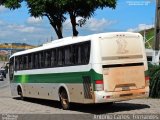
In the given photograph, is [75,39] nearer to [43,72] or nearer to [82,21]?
[43,72]

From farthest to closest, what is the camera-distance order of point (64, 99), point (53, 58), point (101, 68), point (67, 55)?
point (53, 58), point (64, 99), point (67, 55), point (101, 68)

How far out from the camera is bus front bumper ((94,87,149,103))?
51.3 ft

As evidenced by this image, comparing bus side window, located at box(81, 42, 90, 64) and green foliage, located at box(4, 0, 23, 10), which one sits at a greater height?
green foliage, located at box(4, 0, 23, 10)

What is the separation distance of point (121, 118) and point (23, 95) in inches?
477

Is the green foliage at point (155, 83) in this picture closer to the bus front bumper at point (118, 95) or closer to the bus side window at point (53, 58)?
the bus side window at point (53, 58)

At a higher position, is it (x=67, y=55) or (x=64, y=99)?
(x=67, y=55)

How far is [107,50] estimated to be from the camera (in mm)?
16125

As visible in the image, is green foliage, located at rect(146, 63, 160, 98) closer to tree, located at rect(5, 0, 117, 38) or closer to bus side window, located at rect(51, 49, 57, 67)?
bus side window, located at rect(51, 49, 57, 67)

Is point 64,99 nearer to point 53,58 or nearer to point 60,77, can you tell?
point 60,77

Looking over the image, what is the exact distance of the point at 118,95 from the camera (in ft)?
52.5

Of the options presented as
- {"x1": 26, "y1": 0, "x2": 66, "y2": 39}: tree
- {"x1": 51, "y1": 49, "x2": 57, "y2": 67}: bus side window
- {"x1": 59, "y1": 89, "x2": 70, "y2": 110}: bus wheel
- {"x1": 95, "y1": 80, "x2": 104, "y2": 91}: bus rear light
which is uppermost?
{"x1": 26, "y1": 0, "x2": 66, "y2": 39}: tree

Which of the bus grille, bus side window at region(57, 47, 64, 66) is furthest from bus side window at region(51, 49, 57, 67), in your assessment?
the bus grille

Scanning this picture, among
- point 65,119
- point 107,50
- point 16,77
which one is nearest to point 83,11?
point 16,77

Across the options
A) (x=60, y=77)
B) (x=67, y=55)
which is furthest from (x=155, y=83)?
(x=67, y=55)
